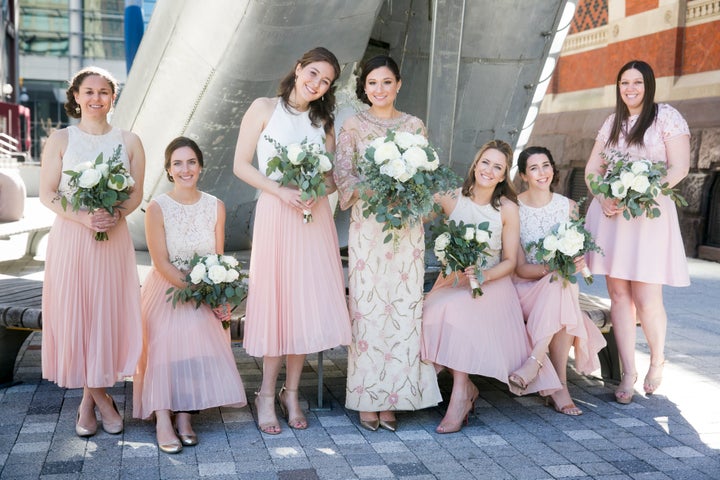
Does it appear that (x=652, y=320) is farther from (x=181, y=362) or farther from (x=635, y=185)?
(x=181, y=362)

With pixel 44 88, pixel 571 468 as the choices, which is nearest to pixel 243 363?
pixel 571 468

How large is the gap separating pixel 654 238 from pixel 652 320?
51cm

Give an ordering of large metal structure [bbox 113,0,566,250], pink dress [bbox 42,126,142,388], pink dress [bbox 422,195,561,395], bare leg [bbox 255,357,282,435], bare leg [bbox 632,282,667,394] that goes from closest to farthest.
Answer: pink dress [bbox 42,126,142,388] < bare leg [bbox 255,357,282,435] < pink dress [bbox 422,195,561,395] < bare leg [bbox 632,282,667,394] < large metal structure [bbox 113,0,566,250]

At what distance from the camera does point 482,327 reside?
4.50 meters

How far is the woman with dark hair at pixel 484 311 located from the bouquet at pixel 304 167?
0.96 meters

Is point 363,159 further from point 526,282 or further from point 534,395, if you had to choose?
point 534,395

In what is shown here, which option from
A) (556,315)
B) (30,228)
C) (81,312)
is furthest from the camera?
(30,228)

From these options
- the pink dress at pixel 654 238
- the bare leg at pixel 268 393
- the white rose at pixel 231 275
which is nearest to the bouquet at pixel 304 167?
the white rose at pixel 231 275

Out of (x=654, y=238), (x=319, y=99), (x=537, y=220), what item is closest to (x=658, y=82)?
(x=654, y=238)

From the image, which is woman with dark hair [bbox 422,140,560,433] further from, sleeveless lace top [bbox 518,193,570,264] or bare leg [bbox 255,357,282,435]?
bare leg [bbox 255,357,282,435]

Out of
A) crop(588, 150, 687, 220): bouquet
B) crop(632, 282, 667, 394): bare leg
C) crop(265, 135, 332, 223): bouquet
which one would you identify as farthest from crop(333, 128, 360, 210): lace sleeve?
crop(632, 282, 667, 394): bare leg

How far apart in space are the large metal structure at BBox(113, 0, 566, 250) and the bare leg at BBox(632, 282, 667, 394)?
2474mm

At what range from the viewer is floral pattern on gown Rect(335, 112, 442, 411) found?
4387mm

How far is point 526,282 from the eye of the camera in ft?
16.0
